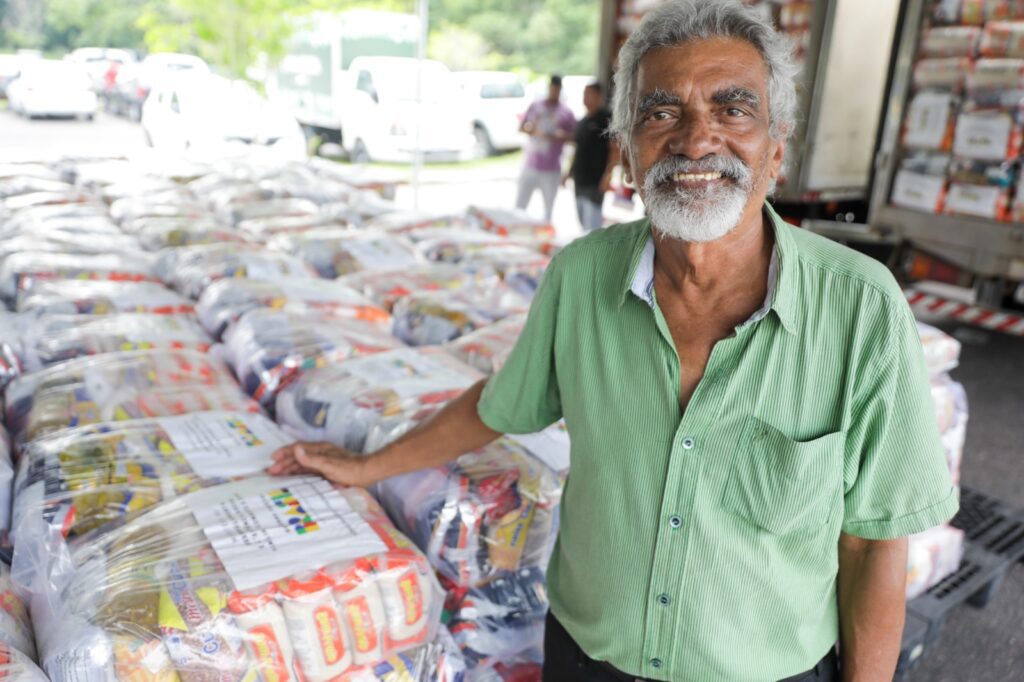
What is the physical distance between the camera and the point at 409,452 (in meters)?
1.48

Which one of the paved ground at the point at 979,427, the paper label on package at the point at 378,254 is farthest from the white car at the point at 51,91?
the paper label on package at the point at 378,254

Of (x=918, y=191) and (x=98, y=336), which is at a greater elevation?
(x=918, y=191)

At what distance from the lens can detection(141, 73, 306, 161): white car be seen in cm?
760

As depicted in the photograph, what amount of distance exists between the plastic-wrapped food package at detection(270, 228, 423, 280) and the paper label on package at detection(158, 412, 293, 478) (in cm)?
144

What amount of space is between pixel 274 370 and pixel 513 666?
1.00 meters

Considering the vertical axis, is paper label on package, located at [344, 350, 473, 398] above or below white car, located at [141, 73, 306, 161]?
below

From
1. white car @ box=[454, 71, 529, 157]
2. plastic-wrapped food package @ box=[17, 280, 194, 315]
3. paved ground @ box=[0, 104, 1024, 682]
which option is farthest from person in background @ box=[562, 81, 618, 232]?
white car @ box=[454, 71, 529, 157]

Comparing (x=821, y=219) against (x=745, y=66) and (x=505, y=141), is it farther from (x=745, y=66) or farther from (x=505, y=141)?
(x=505, y=141)

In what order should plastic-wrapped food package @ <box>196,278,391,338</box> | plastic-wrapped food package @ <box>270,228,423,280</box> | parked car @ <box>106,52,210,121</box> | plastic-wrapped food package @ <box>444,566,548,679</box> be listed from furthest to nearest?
parked car @ <box>106,52,210,121</box>, plastic-wrapped food package @ <box>270,228,423,280</box>, plastic-wrapped food package @ <box>196,278,391,338</box>, plastic-wrapped food package @ <box>444,566,548,679</box>

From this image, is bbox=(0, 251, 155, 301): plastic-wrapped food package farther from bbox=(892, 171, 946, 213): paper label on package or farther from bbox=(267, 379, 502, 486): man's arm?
bbox=(892, 171, 946, 213): paper label on package

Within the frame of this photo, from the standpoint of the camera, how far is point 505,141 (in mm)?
13883

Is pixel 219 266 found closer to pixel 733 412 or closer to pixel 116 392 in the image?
pixel 116 392

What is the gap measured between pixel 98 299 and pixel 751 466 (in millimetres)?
2115

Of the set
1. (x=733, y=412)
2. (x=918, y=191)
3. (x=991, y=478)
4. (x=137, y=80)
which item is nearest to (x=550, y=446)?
(x=733, y=412)
